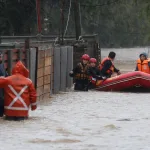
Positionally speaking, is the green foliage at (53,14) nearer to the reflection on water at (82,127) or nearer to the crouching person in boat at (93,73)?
the crouching person in boat at (93,73)

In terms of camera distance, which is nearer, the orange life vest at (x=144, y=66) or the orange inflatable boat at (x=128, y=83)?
the orange inflatable boat at (x=128, y=83)

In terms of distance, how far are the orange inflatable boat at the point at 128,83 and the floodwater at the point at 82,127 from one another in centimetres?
425

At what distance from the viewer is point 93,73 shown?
82.3 ft

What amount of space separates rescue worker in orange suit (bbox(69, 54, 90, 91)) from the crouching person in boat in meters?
0.17

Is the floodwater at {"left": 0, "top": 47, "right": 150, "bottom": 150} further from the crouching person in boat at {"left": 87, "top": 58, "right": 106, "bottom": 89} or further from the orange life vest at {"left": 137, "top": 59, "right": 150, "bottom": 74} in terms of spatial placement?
the orange life vest at {"left": 137, "top": 59, "right": 150, "bottom": 74}

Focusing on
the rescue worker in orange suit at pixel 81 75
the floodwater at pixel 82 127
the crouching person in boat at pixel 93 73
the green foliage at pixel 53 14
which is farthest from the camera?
the green foliage at pixel 53 14

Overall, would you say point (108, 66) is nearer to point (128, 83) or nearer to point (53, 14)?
point (128, 83)

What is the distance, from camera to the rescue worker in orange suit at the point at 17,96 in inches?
598

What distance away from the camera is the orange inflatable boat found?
2502cm

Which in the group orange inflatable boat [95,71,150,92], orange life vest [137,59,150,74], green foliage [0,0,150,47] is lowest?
orange inflatable boat [95,71,150,92]

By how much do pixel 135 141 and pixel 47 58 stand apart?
948 cm

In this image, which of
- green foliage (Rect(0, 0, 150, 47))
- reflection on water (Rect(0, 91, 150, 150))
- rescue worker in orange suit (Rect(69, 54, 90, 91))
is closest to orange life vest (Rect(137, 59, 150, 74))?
rescue worker in orange suit (Rect(69, 54, 90, 91))

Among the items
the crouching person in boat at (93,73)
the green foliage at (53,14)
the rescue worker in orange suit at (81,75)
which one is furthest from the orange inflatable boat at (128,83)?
the green foliage at (53,14)

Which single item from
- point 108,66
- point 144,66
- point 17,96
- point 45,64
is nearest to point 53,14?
point 144,66
